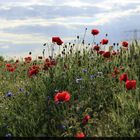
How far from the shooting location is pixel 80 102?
6.65 meters

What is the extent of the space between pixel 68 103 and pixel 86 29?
385 cm

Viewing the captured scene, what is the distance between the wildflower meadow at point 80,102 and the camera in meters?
5.80

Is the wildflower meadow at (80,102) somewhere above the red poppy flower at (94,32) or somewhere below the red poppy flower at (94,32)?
below

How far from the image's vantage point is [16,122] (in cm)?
675

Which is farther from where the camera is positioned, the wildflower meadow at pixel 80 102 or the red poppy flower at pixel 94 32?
the red poppy flower at pixel 94 32

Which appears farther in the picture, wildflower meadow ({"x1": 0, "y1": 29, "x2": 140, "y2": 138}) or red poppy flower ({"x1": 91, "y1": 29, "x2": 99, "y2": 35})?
red poppy flower ({"x1": 91, "y1": 29, "x2": 99, "y2": 35})

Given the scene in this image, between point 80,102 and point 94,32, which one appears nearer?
point 80,102

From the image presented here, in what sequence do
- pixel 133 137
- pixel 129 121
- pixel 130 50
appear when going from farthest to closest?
pixel 130 50
pixel 129 121
pixel 133 137

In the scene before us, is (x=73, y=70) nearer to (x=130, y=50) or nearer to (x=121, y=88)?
(x=130, y=50)

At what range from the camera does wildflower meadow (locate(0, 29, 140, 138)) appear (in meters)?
5.80

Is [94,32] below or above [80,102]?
above

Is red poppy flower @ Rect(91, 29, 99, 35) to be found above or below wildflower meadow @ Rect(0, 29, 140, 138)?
above

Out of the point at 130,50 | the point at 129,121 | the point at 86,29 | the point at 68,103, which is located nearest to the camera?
the point at 129,121

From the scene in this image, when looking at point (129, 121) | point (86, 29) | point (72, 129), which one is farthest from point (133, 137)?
point (86, 29)
